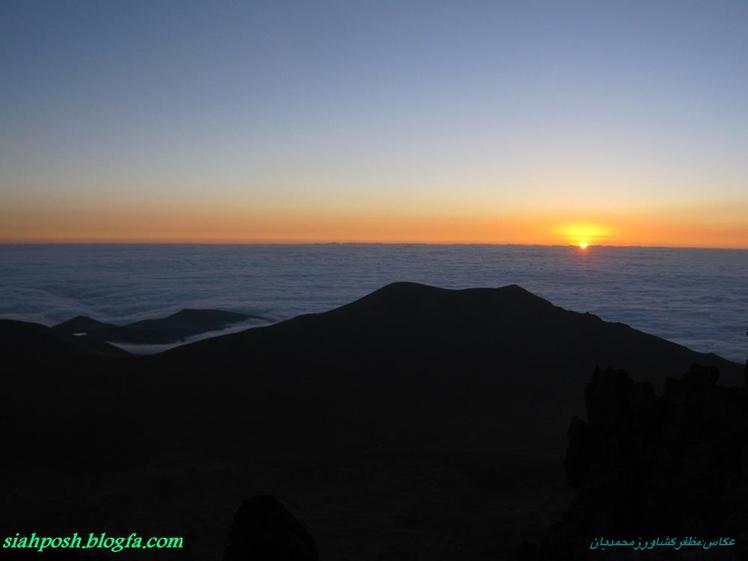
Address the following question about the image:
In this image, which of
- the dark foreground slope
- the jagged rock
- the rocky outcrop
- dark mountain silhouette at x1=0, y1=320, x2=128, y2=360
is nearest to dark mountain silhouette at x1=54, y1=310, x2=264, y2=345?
dark mountain silhouette at x1=0, y1=320, x2=128, y2=360

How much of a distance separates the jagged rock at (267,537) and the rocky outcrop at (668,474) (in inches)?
201

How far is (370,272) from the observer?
436 ft

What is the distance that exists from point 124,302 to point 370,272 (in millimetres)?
63210

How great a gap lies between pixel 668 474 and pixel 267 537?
745 centimetres

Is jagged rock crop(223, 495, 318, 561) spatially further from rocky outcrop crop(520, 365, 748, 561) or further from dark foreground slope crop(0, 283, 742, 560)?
rocky outcrop crop(520, 365, 748, 561)

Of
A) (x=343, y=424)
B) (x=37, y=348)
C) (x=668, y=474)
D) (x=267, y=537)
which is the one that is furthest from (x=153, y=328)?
(x=267, y=537)

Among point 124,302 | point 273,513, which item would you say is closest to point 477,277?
point 124,302

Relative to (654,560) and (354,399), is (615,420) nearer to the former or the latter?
(654,560)

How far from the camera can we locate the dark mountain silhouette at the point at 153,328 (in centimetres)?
4503

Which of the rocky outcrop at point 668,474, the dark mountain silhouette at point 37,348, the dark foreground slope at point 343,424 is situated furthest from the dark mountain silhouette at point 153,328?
the rocky outcrop at point 668,474

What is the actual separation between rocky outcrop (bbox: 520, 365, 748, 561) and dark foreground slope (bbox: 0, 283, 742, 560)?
2.04 m

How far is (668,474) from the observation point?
10766 mm

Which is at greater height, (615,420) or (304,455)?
(615,420)

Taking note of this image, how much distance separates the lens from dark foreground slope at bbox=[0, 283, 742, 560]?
14.0 m
